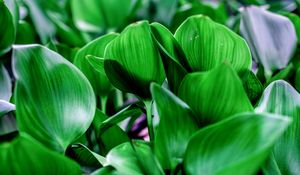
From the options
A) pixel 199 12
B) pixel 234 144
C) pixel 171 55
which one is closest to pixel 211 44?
pixel 171 55

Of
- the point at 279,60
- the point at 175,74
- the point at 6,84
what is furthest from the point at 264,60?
the point at 6,84

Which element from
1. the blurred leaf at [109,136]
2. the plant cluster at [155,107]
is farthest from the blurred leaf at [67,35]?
the blurred leaf at [109,136]

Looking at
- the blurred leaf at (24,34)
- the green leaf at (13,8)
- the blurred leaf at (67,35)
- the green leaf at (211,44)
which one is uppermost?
the green leaf at (13,8)

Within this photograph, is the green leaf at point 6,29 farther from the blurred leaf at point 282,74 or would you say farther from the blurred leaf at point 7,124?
the blurred leaf at point 282,74

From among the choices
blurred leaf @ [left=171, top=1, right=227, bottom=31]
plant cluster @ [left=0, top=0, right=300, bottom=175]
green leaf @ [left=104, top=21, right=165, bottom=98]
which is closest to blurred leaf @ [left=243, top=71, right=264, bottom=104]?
plant cluster @ [left=0, top=0, right=300, bottom=175]

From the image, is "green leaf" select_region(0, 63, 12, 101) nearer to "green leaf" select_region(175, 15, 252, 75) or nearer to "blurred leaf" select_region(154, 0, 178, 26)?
"green leaf" select_region(175, 15, 252, 75)

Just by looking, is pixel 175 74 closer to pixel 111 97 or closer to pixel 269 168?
pixel 269 168
